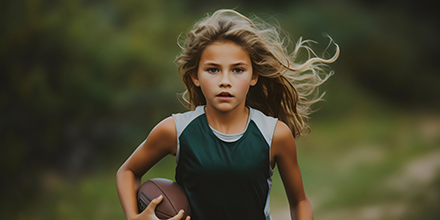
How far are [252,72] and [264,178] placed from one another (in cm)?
59

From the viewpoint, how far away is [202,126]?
7.76 ft

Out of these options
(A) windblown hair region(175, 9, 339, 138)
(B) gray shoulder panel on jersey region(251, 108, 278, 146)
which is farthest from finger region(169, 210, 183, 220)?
(A) windblown hair region(175, 9, 339, 138)

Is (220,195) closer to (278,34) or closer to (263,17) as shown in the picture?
(278,34)

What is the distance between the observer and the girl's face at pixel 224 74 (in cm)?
223

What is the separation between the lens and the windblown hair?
91.6 inches

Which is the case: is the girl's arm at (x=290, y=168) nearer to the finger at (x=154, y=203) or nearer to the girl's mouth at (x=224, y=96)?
the girl's mouth at (x=224, y=96)

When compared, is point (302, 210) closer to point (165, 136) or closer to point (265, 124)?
point (265, 124)

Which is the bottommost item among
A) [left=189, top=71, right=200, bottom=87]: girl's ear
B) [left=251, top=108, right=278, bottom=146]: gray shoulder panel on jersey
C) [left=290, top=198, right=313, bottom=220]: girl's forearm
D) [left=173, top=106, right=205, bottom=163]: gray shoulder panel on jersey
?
[left=290, top=198, right=313, bottom=220]: girl's forearm

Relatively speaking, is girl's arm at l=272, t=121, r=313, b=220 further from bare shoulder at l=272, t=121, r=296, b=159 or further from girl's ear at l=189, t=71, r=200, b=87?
girl's ear at l=189, t=71, r=200, b=87

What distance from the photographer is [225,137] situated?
2.32 metres

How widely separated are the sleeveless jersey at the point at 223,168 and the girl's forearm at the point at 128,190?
0.91 ft

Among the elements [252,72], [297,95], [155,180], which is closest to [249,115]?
[252,72]

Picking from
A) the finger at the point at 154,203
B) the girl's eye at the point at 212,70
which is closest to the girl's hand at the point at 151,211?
the finger at the point at 154,203

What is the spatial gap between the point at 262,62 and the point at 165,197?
91cm
